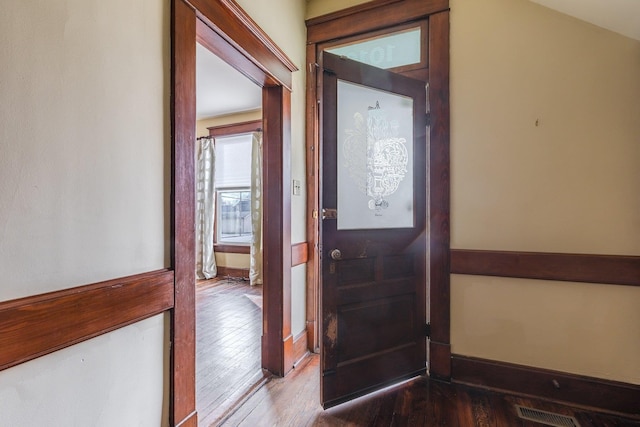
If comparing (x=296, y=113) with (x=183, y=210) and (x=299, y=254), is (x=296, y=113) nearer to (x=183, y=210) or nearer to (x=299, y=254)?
(x=299, y=254)

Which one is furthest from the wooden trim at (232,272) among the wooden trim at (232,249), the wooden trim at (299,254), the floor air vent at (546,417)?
Result: the floor air vent at (546,417)

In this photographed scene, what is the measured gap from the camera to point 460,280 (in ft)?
6.86

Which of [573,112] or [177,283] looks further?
[573,112]

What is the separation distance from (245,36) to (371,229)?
4.75ft

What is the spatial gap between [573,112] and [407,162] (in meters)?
1.07

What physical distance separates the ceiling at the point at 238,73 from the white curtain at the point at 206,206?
662 millimetres

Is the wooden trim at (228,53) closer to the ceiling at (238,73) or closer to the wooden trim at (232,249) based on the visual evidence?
the ceiling at (238,73)

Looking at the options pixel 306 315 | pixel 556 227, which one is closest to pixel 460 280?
pixel 556 227

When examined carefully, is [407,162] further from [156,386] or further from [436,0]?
[156,386]

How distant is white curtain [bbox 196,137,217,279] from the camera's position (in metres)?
5.22

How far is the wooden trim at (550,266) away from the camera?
1.75m

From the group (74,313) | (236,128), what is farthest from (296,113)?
(236,128)

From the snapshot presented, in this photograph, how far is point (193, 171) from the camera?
1401 millimetres

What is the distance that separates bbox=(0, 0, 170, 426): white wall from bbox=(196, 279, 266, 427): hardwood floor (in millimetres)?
707
